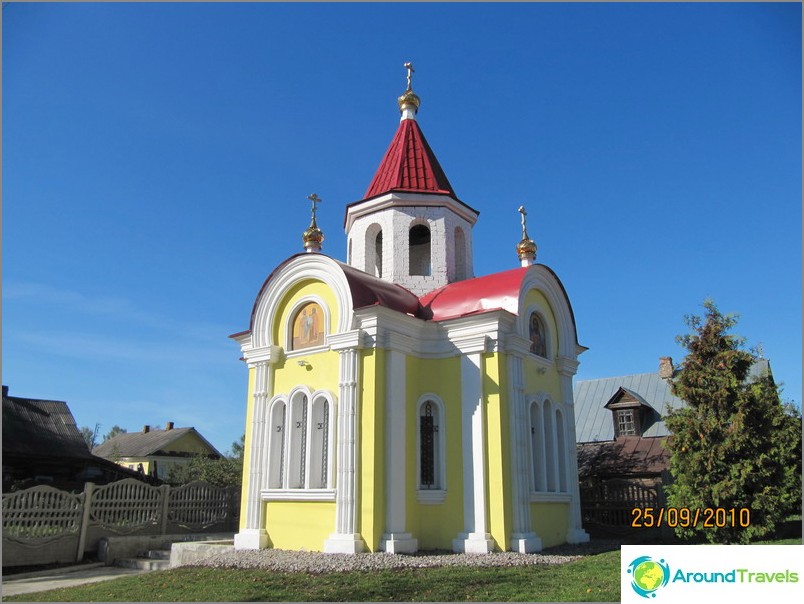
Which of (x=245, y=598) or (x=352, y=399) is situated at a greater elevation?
(x=352, y=399)

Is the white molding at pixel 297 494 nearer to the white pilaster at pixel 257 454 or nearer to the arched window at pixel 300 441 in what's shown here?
the arched window at pixel 300 441

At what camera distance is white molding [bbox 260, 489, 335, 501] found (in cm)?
1200

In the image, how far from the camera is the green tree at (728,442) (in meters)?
13.3

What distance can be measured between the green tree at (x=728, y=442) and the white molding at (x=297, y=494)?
24.5ft

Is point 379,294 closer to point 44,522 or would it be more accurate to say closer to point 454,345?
point 454,345

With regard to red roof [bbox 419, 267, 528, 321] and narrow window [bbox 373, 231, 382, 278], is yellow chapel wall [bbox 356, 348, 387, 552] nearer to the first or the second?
red roof [bbox 419, 267, 528, 321]

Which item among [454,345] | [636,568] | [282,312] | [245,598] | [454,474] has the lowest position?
[245,598]

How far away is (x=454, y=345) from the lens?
12.9 metres

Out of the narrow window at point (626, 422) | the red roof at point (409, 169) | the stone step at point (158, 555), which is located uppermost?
the red roof at point (409, 169)

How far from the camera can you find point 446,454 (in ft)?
41.0

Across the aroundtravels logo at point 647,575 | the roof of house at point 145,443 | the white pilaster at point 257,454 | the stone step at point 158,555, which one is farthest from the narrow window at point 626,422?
the roof of house at point 145,443

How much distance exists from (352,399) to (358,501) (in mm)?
1809

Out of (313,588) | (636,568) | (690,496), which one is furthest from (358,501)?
(690,496)

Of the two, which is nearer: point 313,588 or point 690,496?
point 313,588
